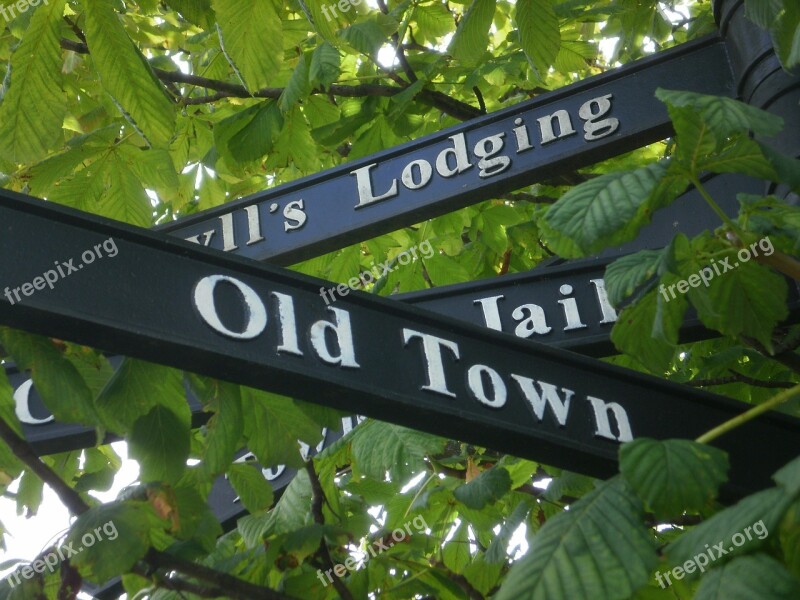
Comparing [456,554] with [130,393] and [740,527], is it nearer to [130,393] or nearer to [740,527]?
[130,393]

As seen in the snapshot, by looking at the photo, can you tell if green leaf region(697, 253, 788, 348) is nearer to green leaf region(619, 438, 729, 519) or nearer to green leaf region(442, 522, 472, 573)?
green leaf region(619, 438, 729, 519)

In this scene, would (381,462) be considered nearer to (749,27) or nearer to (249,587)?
(249,587)

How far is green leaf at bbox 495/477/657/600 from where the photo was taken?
796mm

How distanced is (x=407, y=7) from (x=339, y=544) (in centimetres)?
114

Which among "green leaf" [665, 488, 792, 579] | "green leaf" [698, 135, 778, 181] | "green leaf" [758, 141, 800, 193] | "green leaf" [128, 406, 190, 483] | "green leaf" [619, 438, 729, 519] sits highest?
"green leaf" [698, 135, 778, 181]

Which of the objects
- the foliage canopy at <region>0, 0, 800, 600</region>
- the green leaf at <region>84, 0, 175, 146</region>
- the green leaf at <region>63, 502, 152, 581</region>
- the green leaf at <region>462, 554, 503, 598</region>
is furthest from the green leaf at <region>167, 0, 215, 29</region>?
the green leaf at <region>462, 554, 503, 598</region>

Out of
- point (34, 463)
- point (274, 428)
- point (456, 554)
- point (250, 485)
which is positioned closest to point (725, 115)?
point (274, 428)

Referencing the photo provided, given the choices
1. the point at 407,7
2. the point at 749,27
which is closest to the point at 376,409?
the point at 749,27

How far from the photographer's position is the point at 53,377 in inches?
43.1

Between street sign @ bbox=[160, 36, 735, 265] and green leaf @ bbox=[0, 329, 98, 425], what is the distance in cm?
40

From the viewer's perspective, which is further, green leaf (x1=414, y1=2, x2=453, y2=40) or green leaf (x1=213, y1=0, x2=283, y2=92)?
green leaf (x1=414, y1=2, x2=453, y2=40)

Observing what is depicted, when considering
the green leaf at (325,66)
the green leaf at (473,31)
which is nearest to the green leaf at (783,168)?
the green leaf at (473,31)

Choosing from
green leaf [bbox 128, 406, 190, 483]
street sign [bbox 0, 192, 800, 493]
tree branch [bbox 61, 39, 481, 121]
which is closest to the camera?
street sign [bbox 0, 192, 800, 493]

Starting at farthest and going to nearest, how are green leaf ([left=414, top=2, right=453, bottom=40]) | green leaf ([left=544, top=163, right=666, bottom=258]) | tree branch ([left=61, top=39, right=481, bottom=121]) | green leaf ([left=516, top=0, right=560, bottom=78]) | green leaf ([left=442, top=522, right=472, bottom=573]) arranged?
green leaf ([left=414, top=2, right=453, bottom=40]) < green leaf ([left=442, top=522, right=472, bottom=573]) < tree branch ([left=61, top=39, right=481, bottom=121]) < green leaf ([left=516, top=0, right=560, bottom=78]) < green leaf ([left=544, top=163, right=666, bottom=258])
